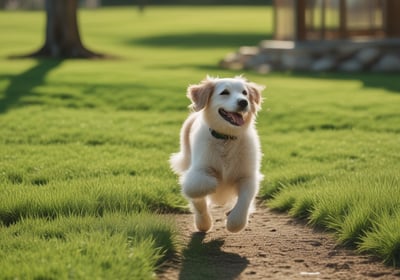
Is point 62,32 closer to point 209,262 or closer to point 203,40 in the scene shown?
point 203,40

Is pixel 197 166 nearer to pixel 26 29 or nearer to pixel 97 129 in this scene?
pixel 97 129

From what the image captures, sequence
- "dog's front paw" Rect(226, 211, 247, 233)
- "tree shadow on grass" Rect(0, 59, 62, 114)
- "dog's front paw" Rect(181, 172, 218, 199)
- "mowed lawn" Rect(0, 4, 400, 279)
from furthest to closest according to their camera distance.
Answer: "tree shadow on grass" Rect(0, 59, 62, 114) < "dog's front paw" Rect(181, 172, 218, 199) < "dog's front paw" Rect(226, 211, 247, 233) < "mowed lawn" Rect(0, 4, 400, 279)

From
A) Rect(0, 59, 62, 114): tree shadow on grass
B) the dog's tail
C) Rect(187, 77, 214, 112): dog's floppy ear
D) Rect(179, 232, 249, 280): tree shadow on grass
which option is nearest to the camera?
Rect(179, 232, 249, 280): tree shadow on grass

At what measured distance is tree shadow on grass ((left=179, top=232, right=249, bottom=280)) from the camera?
227 inches

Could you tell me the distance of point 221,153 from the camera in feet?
22.7

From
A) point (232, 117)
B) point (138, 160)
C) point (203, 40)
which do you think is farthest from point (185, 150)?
point (203, 40)

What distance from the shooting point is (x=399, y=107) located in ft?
46.6

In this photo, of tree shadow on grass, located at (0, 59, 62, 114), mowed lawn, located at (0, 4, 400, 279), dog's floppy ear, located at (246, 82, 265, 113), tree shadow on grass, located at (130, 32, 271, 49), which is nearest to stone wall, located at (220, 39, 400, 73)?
mowed lawn, located at (0, 4, 400, 279)

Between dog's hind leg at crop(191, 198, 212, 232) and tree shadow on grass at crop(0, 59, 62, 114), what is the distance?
7.33m

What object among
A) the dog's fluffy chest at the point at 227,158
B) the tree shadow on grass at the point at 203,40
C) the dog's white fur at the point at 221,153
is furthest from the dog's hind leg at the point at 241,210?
the tree shadow on grass at the point at 203,40

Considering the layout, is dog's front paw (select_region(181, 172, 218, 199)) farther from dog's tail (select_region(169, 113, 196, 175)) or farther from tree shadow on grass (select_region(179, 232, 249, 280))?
dog's tail (select_region(169, 113, 196, 175))

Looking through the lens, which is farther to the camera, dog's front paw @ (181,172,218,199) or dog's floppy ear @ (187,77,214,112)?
dog's floppy ear @ (187,77,214,112)

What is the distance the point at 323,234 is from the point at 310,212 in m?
0.57

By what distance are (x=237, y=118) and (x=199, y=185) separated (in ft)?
2.18
